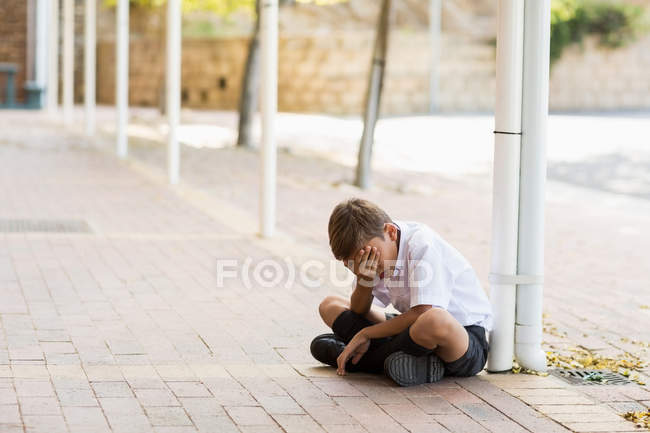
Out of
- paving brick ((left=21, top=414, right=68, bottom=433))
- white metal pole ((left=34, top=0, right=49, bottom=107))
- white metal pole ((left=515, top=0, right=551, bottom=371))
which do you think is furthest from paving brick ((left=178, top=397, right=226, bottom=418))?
white metal pole ((left=34, top=0, right=49, bottom=107))

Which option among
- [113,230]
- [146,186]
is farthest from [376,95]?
[113,230]

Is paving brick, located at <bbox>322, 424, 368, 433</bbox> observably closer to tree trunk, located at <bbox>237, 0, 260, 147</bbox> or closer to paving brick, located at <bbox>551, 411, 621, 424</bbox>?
paving brick, located at <bbox>551, 411, 621, 424</bbox>

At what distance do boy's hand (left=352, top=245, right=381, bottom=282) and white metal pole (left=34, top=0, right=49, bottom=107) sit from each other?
29291mm

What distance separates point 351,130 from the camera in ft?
84.0

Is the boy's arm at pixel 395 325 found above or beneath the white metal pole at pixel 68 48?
beneath

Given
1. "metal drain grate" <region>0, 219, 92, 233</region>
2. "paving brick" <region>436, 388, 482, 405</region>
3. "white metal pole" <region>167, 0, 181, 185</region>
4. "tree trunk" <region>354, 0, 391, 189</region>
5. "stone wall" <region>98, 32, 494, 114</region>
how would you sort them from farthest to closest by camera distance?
1. "stone wall" <region>98, 32, 494, 114</region>
2. "tree trunk" <region>354, 0, 391, 189</region>
3. "white metal pole" <region>167, 0, 181, 185</region>
4. "metal drain grate" <region>0, 219, 92, 233</region>
5. "paving brick" <region>436, 388, 482, 405</region>

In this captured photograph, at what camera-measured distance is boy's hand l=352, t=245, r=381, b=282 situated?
14.8 ft

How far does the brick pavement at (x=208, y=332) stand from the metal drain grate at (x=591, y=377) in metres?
0.11

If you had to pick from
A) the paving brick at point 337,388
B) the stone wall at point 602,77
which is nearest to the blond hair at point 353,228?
the paving brick at point 337,388

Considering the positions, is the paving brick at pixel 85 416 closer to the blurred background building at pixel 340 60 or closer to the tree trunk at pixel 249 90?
the tree trunk at pixel 249 90

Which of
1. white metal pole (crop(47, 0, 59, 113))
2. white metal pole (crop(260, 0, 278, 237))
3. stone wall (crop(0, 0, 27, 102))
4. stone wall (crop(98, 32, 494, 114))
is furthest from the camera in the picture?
stone wall (crop(98, 32, 494, 114))

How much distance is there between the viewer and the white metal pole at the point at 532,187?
499 cm

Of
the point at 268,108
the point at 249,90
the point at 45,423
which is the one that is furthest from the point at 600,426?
the point at 249,90

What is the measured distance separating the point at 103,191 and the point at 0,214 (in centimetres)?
219
